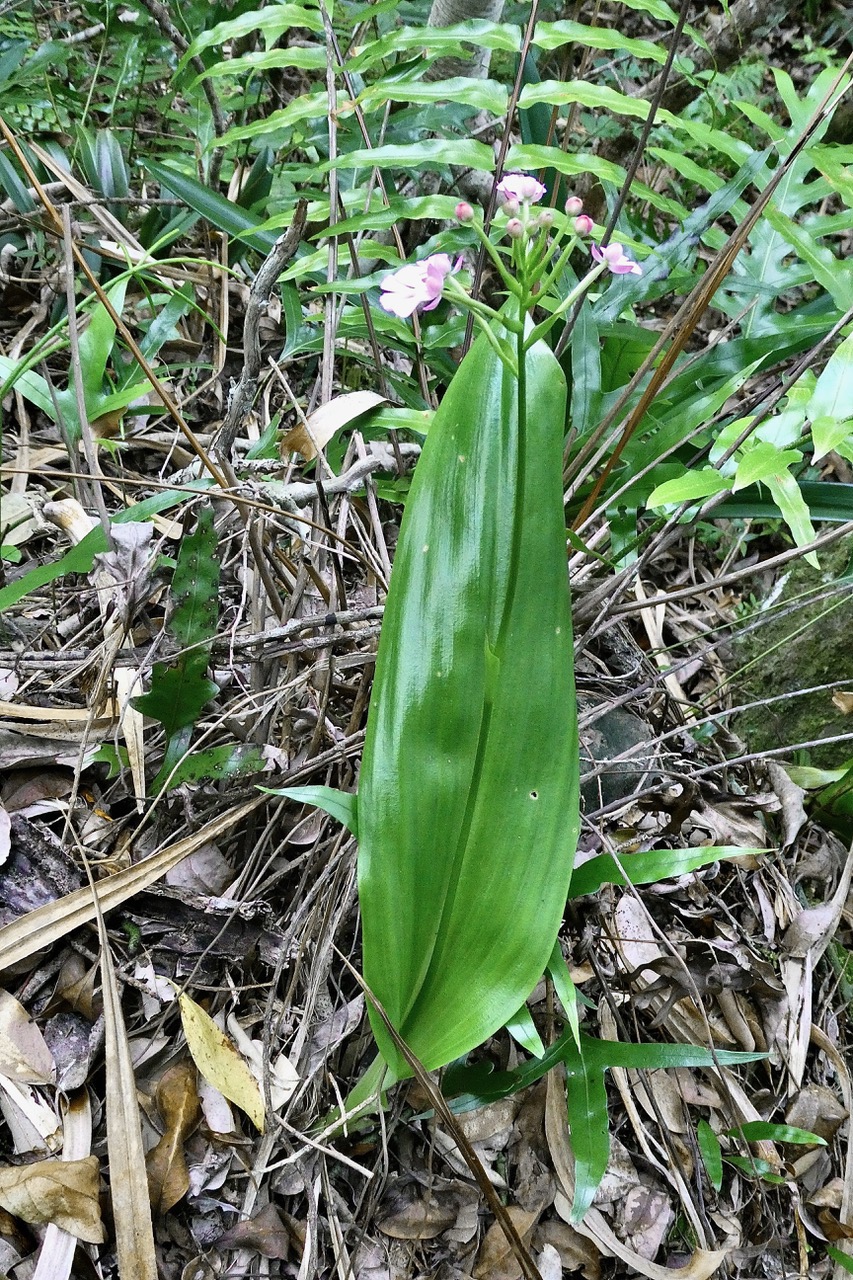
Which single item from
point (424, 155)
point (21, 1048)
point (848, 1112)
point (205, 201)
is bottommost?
point (848, 1112)

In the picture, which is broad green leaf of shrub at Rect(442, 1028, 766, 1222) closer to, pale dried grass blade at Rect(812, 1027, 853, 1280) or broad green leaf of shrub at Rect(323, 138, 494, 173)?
pale dried grass blade at Rect(812, 1027, 853, 1280)

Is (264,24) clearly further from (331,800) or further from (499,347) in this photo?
(331,800)

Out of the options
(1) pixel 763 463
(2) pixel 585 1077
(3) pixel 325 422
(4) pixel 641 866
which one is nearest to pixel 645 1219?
(2) pixel 585 1077

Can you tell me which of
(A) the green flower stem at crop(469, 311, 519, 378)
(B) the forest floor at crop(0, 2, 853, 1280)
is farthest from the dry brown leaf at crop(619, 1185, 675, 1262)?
(A) the green flower stem at crop(469, 311, 519, 378)

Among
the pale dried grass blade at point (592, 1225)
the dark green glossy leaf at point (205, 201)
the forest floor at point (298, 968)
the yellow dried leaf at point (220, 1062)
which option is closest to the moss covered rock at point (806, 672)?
the forest floor at point (298, 968)

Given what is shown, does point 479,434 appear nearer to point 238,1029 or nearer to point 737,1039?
point 238,1029

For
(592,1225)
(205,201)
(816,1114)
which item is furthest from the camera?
(205,201)

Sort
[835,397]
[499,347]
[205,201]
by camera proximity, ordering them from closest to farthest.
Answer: [499,347], [835,397], [205,201]
